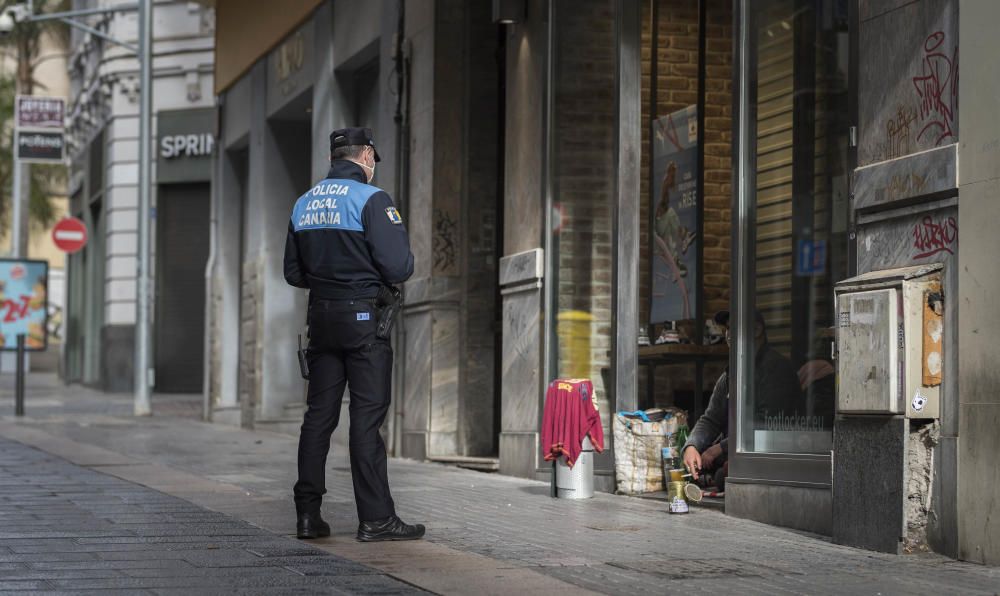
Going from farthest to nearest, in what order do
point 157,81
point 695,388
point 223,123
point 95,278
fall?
point 95,278 → point 157,81 → point 223,123 → point 695,388

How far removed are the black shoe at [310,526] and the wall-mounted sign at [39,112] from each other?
89.2 feet

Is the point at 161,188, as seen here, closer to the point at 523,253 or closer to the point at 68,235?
the point at 68,235

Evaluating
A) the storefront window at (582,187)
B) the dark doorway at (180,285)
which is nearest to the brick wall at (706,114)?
the storefront window at (582,187)

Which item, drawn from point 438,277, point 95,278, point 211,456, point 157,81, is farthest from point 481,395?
point 95,278

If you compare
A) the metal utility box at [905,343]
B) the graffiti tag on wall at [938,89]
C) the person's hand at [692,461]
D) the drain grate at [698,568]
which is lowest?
the drain grate at [698,568]

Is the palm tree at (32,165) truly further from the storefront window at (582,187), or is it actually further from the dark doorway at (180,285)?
the storefront window at (582,187)

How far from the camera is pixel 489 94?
14906 mm

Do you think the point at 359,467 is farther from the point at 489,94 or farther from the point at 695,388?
the point at 489,94

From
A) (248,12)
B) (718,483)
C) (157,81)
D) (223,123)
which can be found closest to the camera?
(718,483)

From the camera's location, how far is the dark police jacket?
806cm

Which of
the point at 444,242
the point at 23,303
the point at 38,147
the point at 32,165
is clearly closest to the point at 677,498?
the point at 444,242

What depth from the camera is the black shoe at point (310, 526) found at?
26.3 ft

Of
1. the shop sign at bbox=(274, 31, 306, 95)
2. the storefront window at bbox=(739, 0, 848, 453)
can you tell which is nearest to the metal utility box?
the storefront window at bbox=(739, 0, 848, 453)

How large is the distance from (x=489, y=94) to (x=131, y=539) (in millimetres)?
7762
